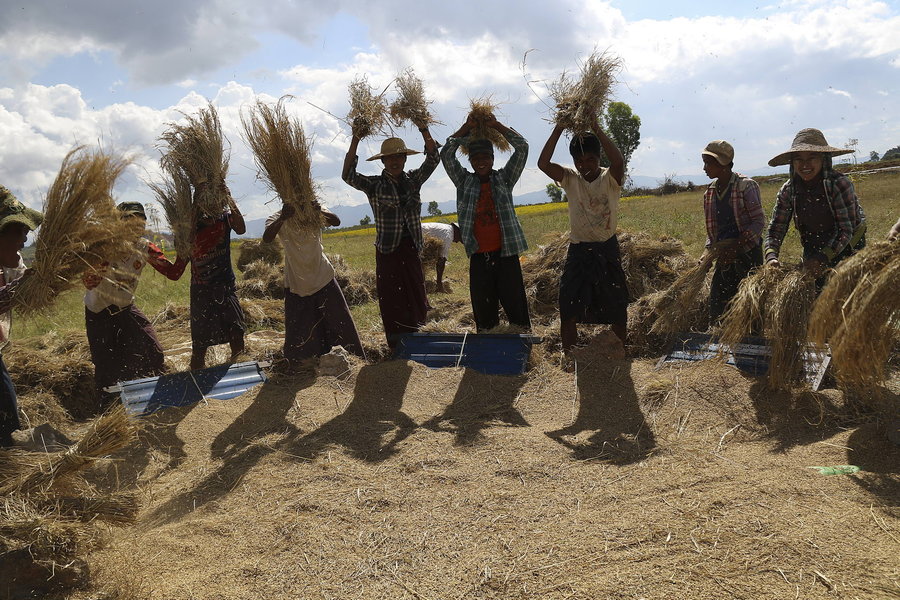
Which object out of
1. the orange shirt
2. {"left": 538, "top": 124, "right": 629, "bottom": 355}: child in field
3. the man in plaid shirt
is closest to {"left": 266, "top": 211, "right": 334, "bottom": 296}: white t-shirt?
the man in plaid shirt

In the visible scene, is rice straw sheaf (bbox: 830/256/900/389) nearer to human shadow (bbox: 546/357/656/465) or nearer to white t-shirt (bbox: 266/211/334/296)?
human shadow (bbox: 546/357/656/465)

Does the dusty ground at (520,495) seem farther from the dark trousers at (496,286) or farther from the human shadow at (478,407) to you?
the dark trousers at (496,286)

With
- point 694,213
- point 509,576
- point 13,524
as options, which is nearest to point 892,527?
point 509,576

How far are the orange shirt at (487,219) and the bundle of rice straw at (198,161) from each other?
1800 mm

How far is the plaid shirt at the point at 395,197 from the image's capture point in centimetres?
465

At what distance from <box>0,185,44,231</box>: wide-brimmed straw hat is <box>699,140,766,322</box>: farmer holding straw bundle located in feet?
13.1

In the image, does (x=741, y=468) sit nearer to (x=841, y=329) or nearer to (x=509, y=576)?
(x=841, y=329)

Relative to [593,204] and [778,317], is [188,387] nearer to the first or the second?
[593,204]

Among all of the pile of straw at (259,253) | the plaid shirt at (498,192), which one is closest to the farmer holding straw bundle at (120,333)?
the plaid shirt at (498,192)

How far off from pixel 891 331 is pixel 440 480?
2.11m

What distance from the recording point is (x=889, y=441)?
117 inches

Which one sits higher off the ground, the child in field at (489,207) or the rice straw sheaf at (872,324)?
the child in field at (489,207)

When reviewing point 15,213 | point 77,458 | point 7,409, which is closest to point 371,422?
point 77,458

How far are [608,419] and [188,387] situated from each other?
2786 mm
